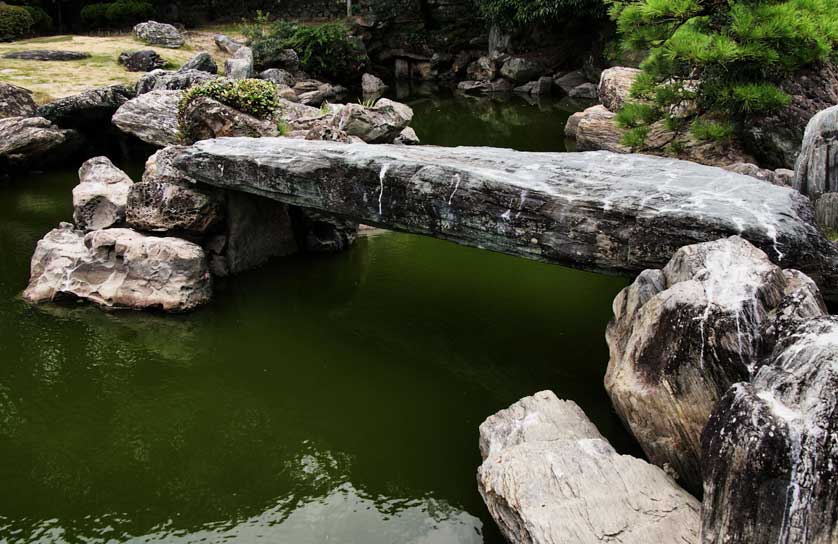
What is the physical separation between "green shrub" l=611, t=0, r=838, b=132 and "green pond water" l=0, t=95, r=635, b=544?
3.48m

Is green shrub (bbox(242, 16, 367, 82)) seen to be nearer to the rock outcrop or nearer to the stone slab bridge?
the rock outcrop

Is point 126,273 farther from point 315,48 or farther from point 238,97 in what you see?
point 315,48

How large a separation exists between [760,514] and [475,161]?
16.3 ft

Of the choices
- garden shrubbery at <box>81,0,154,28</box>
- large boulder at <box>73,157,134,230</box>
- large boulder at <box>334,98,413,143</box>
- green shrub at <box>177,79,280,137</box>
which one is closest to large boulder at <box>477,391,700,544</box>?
large boulder at <box>73,157,134,230</box>

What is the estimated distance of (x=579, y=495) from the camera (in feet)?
15.8

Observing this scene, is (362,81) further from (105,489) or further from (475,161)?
(105,489)

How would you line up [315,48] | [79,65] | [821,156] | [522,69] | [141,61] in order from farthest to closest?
[522,69]
[315,48]
[141,61]
[79,65]
[821,156]

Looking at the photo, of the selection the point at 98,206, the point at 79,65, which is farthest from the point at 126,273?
the point at 79,65

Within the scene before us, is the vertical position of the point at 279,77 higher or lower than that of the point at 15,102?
higher

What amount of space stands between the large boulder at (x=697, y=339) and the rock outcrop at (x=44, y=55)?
21.6 m

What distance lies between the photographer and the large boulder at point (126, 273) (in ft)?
31.1

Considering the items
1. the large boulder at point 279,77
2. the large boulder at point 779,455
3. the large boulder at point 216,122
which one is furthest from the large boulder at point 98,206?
the large boulder at point 279,77

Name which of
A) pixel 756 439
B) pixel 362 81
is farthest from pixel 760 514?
pixel 362 81

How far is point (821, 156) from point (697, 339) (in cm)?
351
